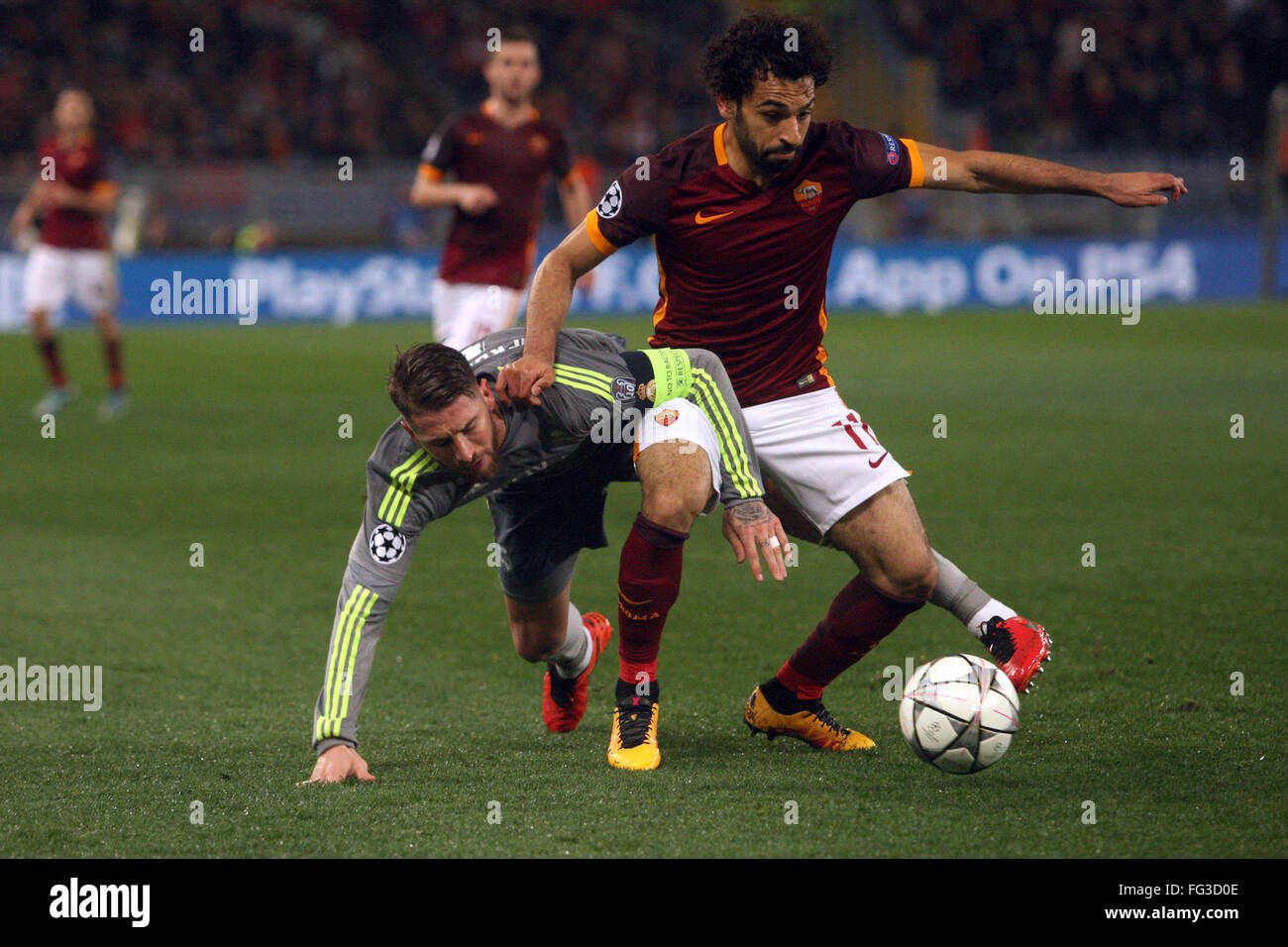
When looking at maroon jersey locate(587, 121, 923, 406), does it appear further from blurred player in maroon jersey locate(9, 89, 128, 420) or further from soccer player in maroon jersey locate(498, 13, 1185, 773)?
blurred player in maroon jersey locate(9, 89, 128, 420)

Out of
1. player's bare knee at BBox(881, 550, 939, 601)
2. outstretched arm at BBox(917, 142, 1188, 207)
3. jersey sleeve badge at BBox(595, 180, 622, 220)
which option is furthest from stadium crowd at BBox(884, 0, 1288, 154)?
player's bare knee at BBox(881, 550, 939, 601)

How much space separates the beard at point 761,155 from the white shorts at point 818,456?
0.64m

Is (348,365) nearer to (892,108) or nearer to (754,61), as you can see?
(754,61)

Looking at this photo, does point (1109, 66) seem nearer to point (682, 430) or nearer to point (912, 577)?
point (912, 577)

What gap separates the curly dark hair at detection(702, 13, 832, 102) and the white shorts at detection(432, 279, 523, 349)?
4.40 metres

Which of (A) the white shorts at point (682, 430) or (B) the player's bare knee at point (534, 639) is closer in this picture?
(A) the white shorts at point (682, 430)

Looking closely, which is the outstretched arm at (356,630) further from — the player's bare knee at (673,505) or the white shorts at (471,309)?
the white shorts at (471,309)

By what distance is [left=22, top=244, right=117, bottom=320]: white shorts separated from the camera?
1263 cm

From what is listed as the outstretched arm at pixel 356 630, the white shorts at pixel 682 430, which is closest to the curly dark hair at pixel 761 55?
the white shorts at pixel 682 430

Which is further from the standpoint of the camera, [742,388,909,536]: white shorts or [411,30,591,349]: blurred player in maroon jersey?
[411,30,591,349]: blurred player in maroon jersey

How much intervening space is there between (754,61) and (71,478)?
6433 millimetres

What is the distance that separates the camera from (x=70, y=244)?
12781mm

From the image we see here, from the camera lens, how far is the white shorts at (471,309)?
863cm

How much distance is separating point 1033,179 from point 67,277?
10271mm
